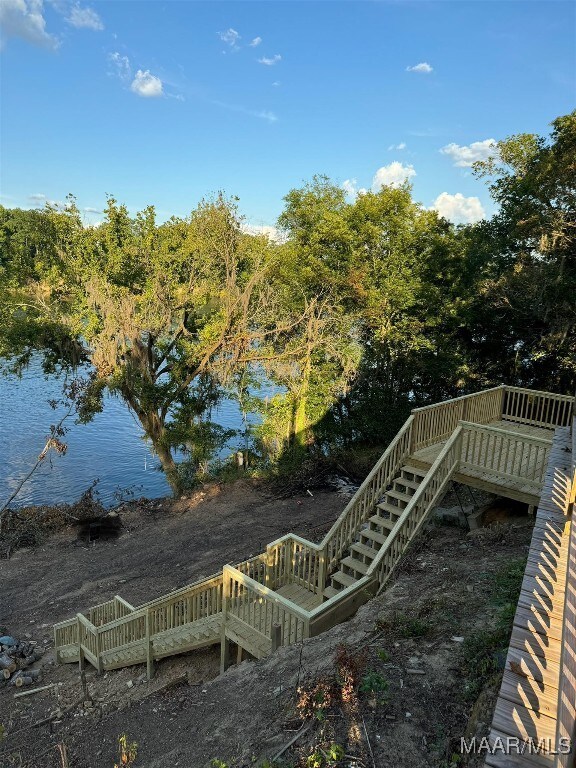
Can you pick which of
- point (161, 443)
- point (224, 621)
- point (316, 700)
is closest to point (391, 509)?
point (224, 621)

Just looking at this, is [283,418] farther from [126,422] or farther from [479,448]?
[126,422]

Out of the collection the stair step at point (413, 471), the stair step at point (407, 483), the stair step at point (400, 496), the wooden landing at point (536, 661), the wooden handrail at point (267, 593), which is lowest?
the wooden handrail at point (267, 593)

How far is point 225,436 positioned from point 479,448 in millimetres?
10975

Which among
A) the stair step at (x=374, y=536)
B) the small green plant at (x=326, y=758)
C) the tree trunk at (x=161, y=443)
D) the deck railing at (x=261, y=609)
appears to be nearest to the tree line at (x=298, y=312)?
the tree trunk at (x=161, y=443)

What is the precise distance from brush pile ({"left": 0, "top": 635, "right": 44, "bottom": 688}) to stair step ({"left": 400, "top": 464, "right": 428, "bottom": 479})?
7.28 meters

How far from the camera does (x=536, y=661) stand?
2840 mm

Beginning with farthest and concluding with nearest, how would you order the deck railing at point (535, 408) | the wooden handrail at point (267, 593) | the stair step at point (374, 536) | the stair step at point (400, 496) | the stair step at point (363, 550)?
the deck railing at point (535, 408)
the stair step at point (400, 496)
the stair step at point (374, 536)
the stair step at point (363, 550)
the wooden handrail at point (267, 593)

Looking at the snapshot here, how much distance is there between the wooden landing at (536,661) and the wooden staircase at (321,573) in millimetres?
2848

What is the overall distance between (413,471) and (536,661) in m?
5.62

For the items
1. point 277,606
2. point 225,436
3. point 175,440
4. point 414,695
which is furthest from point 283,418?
point 414,695

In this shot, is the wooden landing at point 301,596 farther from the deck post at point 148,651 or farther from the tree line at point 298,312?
the tree line at point 298,312

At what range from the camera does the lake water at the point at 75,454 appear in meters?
18.5

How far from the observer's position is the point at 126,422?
26125 millimetres

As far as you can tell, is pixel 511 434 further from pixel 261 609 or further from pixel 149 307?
pixel 149 307
